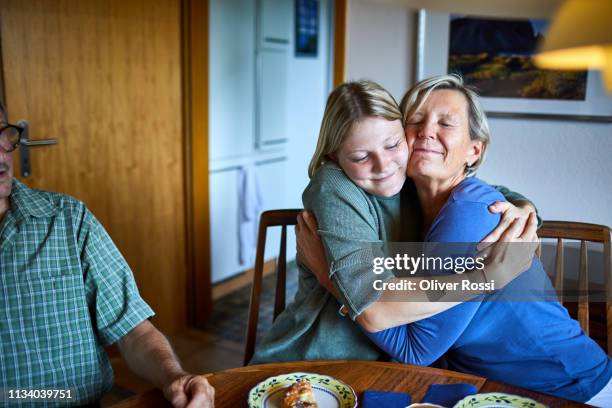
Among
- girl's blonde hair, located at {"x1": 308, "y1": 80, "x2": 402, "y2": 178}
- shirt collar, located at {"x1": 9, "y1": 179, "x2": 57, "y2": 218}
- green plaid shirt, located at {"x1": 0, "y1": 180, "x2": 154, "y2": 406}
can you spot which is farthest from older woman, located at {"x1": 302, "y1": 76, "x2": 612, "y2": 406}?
shirt collar, located at {"x1": 9, "y1": 179, "x2": 57, "y2": 218}

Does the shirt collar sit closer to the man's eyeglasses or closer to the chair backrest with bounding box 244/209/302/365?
the man's eyeglasses

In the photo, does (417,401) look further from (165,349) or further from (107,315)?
(107,315)

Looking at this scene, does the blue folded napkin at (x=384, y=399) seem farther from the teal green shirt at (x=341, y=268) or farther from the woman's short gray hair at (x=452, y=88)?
the woman's short gray hair at (x=452, y=88)

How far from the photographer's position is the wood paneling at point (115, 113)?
2.21 metres

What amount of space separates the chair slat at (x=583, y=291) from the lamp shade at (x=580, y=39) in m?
0.67

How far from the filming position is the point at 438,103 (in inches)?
52.2

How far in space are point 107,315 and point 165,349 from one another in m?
0.16

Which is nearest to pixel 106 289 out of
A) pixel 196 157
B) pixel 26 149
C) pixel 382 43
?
pixel 26 149

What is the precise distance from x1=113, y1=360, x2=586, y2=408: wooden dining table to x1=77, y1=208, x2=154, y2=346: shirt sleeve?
25 cm

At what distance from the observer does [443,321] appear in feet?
3.85

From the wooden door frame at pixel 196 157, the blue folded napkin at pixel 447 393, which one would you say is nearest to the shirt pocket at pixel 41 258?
the blue folded napkin at pixel 447 393

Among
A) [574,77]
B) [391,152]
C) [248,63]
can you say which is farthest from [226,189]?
[391,152]

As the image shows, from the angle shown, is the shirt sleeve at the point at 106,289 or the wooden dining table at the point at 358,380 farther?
the shirt sleeve at the point at 106,289

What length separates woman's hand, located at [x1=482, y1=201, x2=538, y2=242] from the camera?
121cm
